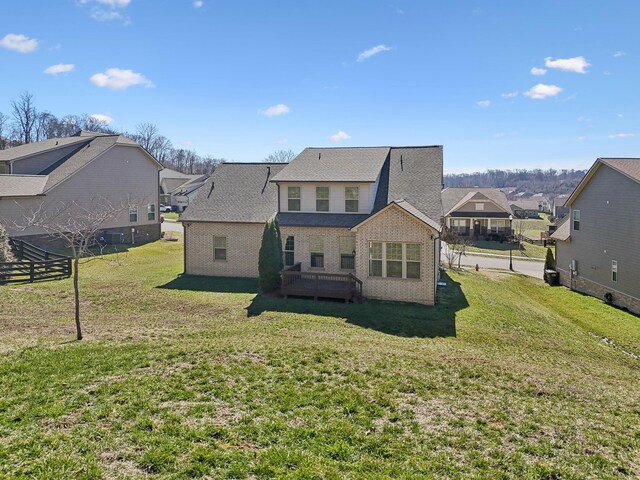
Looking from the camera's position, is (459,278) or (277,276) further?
(459,278)

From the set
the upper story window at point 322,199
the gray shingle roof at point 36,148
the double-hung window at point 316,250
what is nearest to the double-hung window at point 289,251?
the double-hung window at point 316,250

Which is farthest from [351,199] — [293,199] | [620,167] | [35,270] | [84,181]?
[84,181]

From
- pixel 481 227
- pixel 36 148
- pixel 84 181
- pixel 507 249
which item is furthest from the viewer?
pixel 481 227

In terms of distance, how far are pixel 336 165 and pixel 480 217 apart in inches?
1401

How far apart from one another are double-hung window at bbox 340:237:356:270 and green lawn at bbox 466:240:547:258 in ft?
92.8

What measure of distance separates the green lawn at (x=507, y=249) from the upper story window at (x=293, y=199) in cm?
2846

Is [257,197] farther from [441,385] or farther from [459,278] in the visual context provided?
[441,385]

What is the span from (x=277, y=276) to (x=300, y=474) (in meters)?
13.9

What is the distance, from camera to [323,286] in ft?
61.7

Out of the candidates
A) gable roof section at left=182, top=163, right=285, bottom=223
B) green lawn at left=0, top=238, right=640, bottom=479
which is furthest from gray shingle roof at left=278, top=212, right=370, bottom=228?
green lawn at left=0, top=238, right=640, bottom=479

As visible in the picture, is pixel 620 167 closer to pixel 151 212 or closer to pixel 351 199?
pixel 351 199

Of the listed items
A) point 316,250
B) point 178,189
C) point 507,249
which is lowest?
point 507,249

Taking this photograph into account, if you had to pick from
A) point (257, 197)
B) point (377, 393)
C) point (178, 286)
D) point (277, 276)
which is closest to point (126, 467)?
point (377, 393)

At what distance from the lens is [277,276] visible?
756 inches
